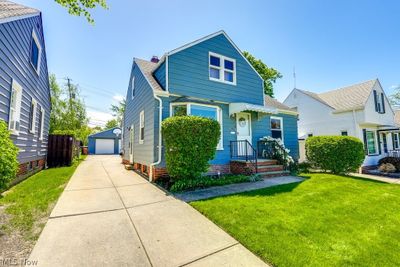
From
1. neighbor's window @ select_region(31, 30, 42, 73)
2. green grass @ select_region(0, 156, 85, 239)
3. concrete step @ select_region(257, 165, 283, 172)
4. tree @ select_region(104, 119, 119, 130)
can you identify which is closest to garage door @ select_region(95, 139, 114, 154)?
tree @ select_region(104, 119, 119, 130)

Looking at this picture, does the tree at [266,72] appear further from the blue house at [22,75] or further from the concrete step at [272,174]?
the blue house at [22,75]

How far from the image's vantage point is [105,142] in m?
32.6

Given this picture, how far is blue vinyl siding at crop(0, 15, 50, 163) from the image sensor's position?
202 inches

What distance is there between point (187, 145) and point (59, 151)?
1063cm

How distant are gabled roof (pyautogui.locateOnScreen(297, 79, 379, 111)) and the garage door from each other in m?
30.6

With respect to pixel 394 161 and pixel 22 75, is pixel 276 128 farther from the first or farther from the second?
pixel 22 75

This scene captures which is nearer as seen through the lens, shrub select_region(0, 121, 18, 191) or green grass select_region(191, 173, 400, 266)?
green grass select_region(191, 173, 400, 266)

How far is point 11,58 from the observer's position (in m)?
5.54

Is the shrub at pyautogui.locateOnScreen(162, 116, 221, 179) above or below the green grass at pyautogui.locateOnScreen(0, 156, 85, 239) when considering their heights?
above

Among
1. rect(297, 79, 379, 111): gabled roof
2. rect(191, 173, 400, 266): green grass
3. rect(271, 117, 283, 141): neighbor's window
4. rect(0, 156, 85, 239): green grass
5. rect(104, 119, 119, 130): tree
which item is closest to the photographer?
rect(191, 173, 400, 266): green grass

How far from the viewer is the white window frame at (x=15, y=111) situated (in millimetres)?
5645

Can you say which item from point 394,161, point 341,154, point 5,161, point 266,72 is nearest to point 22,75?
point 5,161

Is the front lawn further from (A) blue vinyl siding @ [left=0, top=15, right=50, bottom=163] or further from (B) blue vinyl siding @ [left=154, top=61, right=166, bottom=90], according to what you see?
(B) blue vinyl siding @ [left=154, top=61, right=166, bottom=90]

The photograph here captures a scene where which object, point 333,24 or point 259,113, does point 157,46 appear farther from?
point 333,24
